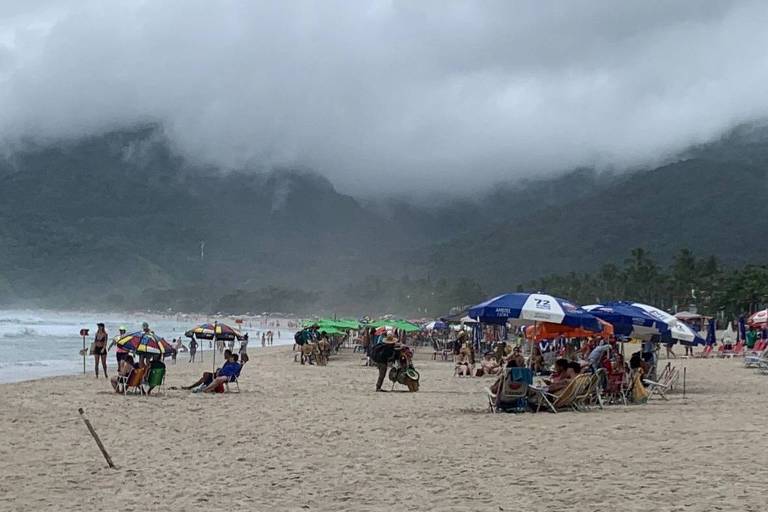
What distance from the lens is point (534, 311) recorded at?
1340 cm

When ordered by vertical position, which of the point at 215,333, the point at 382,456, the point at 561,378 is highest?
the point at 215,333

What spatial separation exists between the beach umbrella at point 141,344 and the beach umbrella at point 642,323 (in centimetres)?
826

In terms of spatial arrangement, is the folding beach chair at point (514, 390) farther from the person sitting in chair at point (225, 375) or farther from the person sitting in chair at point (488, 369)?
the person sitting in chair at point (488, 369)

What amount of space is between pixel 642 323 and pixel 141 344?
9291mm

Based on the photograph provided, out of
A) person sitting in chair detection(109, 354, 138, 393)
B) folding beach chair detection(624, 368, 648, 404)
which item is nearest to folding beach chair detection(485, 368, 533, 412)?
folding beach chair detection(624, 368, 648, 404)

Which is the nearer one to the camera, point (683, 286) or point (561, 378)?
point (561, 378)

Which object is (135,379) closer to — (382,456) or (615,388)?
(382,456)

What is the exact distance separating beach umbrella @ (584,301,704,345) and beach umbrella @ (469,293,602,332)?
0.93 m

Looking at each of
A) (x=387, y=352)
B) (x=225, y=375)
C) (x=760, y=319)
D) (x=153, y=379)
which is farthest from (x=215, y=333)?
(x=760, y=319)

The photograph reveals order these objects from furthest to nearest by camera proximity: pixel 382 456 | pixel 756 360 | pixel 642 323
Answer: pixel 756 360 → pixel 642 323 → pixel 382 456

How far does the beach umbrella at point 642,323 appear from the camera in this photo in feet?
47.7

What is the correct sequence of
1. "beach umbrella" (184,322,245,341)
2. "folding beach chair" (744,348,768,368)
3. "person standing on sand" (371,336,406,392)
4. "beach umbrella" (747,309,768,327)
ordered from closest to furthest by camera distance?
"person standing on sand" (371,336,406,392) → "beach umbrella" (184,322,245,341) → "folding beach chair" (744,348,768,368) → "beach umbrella" (747,309,768,327)

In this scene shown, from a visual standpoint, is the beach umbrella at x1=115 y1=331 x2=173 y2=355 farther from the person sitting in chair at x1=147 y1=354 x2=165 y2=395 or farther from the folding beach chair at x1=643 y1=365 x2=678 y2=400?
the folding beach chair at x1=643 y1=365 x2=678 y2=400

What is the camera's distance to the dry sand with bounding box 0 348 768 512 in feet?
22.2
